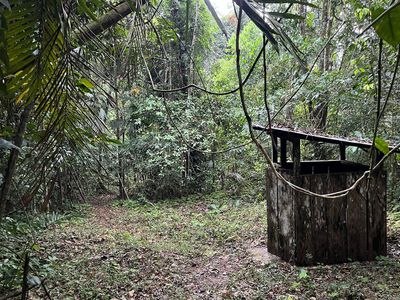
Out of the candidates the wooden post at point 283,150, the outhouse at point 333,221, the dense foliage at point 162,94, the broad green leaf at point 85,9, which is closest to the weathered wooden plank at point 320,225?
the outhouse at point 333,221

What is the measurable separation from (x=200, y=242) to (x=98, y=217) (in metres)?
2.65

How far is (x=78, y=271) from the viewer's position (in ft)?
12.8

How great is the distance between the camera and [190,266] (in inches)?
180

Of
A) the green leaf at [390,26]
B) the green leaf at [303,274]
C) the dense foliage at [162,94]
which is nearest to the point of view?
the green leaf at [390,26]

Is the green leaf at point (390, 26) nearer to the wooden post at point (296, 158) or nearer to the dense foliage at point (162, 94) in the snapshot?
the dense foliage at point (162, 94)

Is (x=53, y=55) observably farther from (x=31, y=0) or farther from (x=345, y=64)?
(x=345, y=64)

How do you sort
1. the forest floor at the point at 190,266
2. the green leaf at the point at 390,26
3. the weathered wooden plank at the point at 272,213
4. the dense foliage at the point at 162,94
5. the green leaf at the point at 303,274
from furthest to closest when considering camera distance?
1. the weathered wooden plank at the point at 272,213
2. the green leaf at the point at 303,274
3. the forest floor at the point at 190,266
4. the dense foliage at the point at 162,94
5. the green leaf at the point at 390,26

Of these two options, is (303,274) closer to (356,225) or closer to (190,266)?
(356,225)

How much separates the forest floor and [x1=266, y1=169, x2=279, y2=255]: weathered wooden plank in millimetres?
170

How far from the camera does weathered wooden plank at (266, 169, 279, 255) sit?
458 centimetres

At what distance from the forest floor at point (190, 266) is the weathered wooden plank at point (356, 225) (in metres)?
0.15

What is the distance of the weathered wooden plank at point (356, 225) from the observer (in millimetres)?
4188

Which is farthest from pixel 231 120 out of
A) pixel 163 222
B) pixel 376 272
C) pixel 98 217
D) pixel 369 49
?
pixel 376 272

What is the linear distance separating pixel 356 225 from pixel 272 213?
1.02 metres
